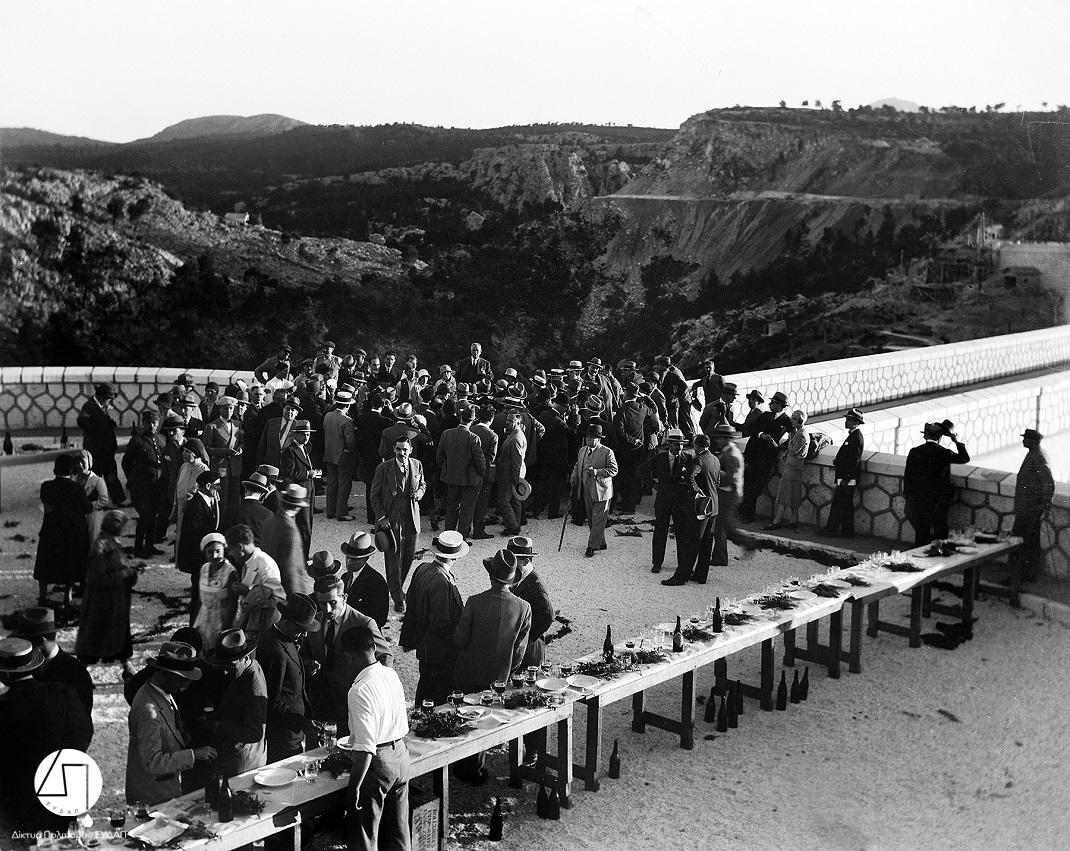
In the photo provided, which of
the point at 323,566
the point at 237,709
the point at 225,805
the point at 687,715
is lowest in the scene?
the point at 687,715

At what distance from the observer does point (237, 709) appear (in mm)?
4473

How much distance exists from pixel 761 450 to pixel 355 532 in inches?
182

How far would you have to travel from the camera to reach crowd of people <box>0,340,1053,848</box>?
14.4 feet

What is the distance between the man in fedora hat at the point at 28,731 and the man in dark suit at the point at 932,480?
25.0ft

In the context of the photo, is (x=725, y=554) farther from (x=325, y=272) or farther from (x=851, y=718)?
(x=325, y=272)

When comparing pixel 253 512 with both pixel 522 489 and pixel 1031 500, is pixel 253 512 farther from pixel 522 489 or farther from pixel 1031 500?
pixel 1031 500

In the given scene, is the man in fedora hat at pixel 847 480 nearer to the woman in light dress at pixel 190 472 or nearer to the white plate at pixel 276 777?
the woman in light dress at pixel 190 472

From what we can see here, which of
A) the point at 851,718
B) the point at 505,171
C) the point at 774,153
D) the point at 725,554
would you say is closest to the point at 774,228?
the point at 774,153

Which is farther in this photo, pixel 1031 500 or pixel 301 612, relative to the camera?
pixel 1031 500

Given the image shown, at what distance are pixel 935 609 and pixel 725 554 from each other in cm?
203

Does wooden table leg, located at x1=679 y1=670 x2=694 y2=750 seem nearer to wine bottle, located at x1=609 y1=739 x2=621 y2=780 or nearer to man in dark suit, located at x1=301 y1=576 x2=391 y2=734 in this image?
wine bottle, located at x1=609 y1=739 x2=621 y2=780

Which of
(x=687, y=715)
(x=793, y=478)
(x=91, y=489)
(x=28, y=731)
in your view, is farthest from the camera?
(x=793, y=478)

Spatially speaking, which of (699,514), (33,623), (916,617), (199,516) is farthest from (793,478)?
(33,623)

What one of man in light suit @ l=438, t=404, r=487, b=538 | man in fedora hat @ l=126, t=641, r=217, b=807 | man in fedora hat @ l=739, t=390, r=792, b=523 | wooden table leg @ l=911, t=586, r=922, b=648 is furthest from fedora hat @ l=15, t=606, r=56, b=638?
man in fedora hat @ l=739, t=390, r=792, b=523
